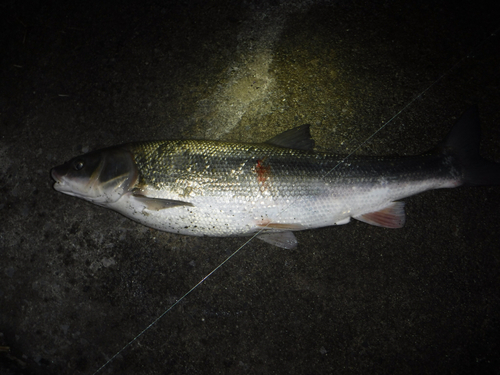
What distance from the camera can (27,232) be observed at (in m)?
2.76

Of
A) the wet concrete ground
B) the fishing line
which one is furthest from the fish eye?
the fishing line

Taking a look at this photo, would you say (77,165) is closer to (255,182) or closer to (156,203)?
(156,203)

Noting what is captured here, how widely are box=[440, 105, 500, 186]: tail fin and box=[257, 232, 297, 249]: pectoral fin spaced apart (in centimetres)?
162

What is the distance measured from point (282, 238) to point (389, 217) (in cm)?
100

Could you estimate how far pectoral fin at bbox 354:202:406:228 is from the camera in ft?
7.71

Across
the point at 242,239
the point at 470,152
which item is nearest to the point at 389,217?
the point at 470,152

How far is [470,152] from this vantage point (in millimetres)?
2387

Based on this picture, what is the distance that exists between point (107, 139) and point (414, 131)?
3.35 m

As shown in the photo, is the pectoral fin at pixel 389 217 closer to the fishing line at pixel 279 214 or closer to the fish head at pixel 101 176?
the fishing line at pixel 279 214

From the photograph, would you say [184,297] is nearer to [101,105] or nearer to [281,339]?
[281,339]

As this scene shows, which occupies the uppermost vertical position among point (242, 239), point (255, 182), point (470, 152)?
point (255, 182)

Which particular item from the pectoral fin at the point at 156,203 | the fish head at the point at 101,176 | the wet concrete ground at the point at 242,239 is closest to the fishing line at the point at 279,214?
the wet concrete ground at the point at 242,239

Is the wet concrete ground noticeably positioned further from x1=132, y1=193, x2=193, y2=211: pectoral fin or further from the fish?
x1=132, y1=193, x2=193, y2=211: pectoral fin

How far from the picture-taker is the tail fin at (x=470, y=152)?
2.36 m
